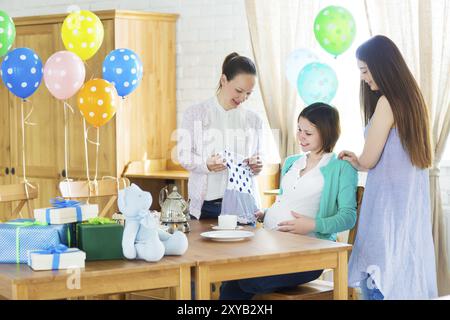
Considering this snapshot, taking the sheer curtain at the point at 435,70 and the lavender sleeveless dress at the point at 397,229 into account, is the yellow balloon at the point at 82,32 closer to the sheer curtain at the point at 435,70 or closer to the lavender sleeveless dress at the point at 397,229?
the sheer curtain at the point at 435,70

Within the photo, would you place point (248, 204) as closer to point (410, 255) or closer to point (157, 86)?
point (410, 255)

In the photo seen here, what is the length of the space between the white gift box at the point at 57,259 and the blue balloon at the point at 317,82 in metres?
2.04

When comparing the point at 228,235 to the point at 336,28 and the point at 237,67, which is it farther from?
the point at 336,28

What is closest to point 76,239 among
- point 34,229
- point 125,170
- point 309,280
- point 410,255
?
point 34,229

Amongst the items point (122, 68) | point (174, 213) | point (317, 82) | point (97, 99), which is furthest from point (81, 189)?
point (317, 82)

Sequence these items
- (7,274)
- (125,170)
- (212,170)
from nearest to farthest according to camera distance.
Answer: (7,274), (212,170), (125,170)

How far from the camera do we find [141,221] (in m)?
2.87

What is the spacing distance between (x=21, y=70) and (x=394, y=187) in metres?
2.43

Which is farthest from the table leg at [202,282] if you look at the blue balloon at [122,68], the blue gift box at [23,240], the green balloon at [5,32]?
the green balloon at [5,32]

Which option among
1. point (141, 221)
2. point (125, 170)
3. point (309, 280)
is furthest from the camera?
point (125, 170)

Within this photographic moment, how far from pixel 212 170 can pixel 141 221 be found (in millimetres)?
1123

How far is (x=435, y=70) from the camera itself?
4621 mm

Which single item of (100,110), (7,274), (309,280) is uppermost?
(100,110)

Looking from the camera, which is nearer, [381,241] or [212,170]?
[381,241]
